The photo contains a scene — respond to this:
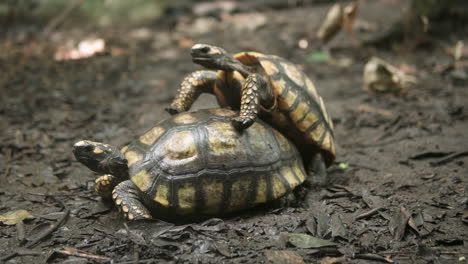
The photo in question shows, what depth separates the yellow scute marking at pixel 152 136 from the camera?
11.9ft

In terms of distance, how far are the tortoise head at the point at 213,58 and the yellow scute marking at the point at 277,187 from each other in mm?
1006

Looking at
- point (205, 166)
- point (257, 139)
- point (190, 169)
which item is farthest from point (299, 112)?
point (190, 169)

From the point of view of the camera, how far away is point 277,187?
371 centimetres

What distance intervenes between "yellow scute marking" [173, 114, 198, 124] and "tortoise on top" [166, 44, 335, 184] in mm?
404

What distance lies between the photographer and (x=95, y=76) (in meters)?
8.51

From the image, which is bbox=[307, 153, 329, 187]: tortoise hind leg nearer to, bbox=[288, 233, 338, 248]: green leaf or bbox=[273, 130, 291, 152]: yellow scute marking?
bbox=[273, 130, 291, 152]: yellow scute marking

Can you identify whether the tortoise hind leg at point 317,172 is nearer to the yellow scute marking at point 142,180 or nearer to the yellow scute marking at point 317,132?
the yellow scute marking at point 317,132

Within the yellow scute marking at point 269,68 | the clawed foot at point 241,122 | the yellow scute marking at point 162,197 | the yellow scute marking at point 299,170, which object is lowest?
the yellow scute marking at point 299,170

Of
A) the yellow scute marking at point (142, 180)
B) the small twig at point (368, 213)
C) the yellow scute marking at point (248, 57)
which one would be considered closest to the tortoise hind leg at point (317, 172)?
the small twig at point (368, 213)

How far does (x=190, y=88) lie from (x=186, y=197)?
132 centimetres

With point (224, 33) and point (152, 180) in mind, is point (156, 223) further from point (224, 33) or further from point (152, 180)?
point (224, 33)

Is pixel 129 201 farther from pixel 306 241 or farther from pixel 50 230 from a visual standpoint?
pixel 306 241

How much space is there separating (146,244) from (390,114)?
4.68 metres

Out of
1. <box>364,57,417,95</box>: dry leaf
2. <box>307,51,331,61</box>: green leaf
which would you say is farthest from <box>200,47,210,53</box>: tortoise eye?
<box>307,51,331,61</box>: green leaf
